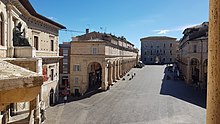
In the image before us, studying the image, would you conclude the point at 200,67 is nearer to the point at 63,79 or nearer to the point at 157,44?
the point at 63,79

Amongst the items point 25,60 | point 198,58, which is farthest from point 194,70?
point 25,60

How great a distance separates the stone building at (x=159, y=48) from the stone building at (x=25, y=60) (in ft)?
250

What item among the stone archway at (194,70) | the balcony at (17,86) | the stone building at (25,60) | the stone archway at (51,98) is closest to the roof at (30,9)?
the stone building at (25,60)

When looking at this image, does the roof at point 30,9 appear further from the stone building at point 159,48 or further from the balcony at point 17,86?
the stone building at point 159,48

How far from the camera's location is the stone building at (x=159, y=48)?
324ft

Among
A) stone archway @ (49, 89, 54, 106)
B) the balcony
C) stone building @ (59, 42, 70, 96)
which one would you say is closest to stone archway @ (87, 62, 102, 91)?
stone building @ (59, 42, 70, 96)

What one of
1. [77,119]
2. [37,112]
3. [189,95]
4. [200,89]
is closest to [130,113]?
[77,119]

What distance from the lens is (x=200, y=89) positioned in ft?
110

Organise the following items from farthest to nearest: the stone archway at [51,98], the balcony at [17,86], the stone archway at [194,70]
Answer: the stone archway at [194,70], the stone archway at [51,98], the balcony at [17,86]

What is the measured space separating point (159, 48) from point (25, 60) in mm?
92322

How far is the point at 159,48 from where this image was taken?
99.2 metres

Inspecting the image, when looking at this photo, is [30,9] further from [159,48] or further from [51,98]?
[159,48]

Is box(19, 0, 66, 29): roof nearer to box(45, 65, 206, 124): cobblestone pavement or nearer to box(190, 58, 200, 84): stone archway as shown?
box(45, 65, 206, 124): cobblestone pavement

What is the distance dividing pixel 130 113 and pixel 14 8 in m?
13.7
